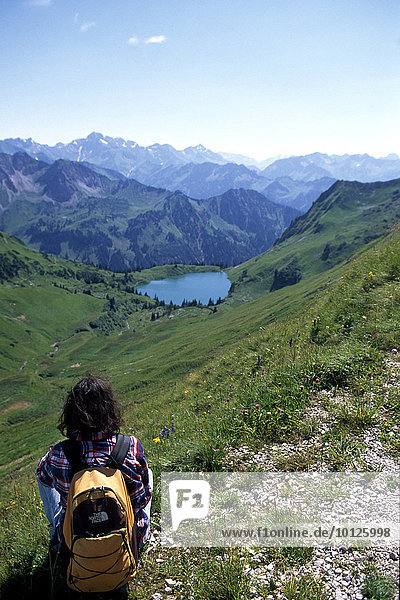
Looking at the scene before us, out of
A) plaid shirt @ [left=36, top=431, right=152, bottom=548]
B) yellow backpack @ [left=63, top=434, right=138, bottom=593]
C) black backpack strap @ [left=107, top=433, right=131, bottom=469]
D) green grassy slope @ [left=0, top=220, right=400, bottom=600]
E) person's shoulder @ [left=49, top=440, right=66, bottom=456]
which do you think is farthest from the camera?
green grassy slope @ [left=0, top=220, right=400, bottom=600]

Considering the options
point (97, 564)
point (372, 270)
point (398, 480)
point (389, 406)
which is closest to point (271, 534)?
point (398, 480)

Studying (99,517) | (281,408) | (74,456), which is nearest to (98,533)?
(99,517)

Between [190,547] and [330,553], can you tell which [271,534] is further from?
[190,547]

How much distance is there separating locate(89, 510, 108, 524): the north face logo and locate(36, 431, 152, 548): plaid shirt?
79cm

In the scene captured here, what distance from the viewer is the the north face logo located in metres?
4.02

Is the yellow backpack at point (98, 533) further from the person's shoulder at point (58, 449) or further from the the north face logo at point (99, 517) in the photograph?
the person's shoulder at point (58, 449)

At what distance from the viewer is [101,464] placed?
4.76 metres

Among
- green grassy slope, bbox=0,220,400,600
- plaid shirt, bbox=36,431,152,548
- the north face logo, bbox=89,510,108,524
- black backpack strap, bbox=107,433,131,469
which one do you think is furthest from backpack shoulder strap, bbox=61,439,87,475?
green grassy slope, bbox=0,220,400,600

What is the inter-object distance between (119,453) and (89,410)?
781 millimetres

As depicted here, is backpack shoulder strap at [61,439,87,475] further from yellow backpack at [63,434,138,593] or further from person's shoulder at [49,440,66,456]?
yellow backpack at [63,434,138,593]

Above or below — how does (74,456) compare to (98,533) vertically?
above

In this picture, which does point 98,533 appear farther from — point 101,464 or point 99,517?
point 101,464

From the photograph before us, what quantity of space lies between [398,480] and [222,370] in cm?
1013

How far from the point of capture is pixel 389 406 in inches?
269
